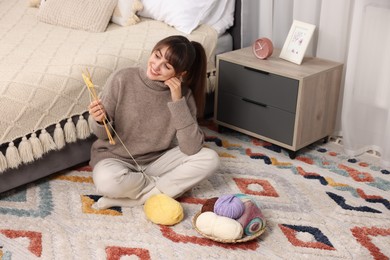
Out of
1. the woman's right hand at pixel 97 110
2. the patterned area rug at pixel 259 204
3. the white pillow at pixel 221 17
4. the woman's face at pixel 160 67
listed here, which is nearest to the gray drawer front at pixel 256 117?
the patterned area rug at pixel 259 204

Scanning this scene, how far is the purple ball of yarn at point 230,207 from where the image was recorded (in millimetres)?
1731

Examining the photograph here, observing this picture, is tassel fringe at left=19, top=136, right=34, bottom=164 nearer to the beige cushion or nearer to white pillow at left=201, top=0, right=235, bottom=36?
the beige cushion

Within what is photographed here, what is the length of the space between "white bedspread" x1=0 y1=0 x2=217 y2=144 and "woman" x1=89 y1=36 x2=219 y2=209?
0.17 metres

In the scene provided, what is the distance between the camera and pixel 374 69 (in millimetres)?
2314

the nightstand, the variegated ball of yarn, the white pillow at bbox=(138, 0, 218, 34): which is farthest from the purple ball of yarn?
the white pillow at bbox=(138, 0, 218, 34)

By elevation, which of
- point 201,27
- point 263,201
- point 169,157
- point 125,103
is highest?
point 201,27

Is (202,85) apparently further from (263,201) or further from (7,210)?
(7,210)

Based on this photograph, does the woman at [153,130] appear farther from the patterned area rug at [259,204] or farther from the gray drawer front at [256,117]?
the gray drawer front at [256,117]

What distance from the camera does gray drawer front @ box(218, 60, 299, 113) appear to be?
2.22m

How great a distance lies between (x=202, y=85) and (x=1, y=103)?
0.71 metres

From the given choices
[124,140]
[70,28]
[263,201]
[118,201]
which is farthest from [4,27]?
[263,201]

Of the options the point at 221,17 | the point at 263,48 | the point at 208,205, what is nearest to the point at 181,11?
the point at 221,17

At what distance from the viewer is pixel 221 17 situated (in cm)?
261

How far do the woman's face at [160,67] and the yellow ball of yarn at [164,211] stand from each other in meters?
0.41
